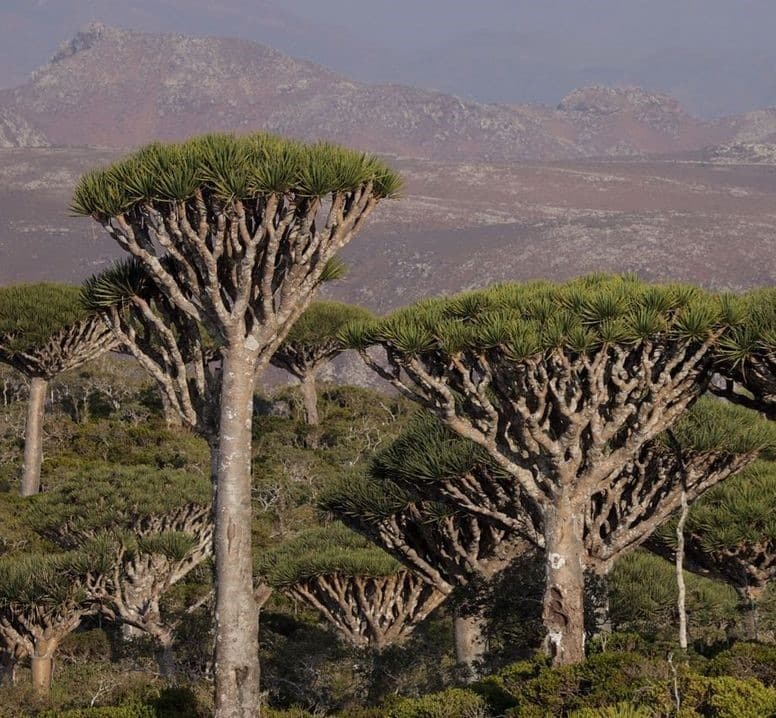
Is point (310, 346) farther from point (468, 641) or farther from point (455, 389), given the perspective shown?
point (455, 389)

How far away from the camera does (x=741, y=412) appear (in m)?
14.6

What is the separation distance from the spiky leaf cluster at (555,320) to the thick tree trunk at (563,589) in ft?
6.75

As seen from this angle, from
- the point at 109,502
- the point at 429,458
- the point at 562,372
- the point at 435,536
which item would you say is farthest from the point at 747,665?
the point at 109,502

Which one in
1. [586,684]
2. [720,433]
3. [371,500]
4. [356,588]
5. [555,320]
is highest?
[555,320]

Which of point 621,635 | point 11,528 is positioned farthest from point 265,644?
point 621,635

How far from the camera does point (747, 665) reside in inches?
384

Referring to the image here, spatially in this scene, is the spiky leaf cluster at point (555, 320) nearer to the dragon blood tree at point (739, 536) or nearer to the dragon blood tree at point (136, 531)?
the dragon blood tree at point (739, 536)

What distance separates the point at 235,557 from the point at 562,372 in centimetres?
440

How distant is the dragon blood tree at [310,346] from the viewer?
3947 cm

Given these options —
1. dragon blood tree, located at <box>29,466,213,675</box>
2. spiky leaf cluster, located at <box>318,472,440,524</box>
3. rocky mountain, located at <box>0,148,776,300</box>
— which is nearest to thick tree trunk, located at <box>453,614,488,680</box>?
spiky leaf cluster, located at <box>318,472,440,524</box>

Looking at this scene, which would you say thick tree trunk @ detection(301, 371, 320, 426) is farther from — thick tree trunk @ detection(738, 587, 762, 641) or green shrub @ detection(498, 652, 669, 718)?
green shrub @ detection(498, 652, 669, 718)

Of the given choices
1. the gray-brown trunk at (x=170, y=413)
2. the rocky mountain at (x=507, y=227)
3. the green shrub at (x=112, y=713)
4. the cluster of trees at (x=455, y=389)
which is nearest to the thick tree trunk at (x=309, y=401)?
the gray-brown trunk at (x=170, y=413)

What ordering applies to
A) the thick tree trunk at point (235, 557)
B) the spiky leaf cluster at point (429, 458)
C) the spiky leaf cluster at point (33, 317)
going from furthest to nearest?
the spiky leaf cluster at point (33, 317)
the spiky leaf cluster at point (429, 458)
the thick tree trunk at point (235, 557)

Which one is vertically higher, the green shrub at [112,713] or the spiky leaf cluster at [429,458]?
the spiky leaf cluster at [429,458]
